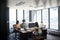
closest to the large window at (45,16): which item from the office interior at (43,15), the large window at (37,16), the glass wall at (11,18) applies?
the office interior at (43,15)

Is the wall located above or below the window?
below

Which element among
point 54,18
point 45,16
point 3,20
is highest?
point 45,16

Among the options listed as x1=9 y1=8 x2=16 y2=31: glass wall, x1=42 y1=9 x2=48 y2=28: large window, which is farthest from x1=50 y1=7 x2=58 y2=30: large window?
x1=9 y1=8 x2=16 y2=31: glass wall

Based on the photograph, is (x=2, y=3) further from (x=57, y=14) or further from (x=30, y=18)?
(x=30, y=18)

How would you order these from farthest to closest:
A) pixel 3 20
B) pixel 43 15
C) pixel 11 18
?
pixel 43 15, pixel 11 18, pixel 3 20

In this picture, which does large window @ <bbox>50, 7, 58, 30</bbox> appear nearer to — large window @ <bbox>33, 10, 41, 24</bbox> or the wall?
large window @ <bbox>33, 10, 41, 24</bbox>

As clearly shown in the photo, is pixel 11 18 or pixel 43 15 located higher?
pixel 43 15

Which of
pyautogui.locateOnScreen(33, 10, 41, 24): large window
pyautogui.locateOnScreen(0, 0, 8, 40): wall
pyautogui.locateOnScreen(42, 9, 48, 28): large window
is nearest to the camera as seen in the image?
pyautogui.locateOnScreen(0, 0, 8, 40): wall

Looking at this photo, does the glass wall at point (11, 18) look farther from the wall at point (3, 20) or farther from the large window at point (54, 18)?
the wall at point (3, 20)

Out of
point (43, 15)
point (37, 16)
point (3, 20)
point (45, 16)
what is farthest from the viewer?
point (37, 16)

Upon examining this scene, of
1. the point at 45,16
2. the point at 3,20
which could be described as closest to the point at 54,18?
the point at 45,16

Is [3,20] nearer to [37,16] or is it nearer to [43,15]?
[43,15]

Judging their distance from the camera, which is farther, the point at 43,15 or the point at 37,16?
the point at 37,16

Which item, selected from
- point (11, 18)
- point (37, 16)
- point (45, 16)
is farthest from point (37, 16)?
point (11, 18)
